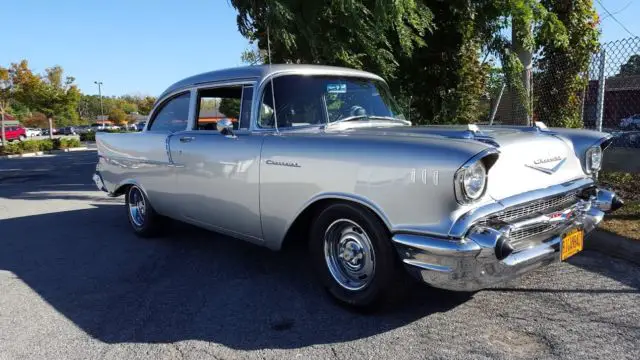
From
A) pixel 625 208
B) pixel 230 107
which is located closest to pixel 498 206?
pixel 230 107

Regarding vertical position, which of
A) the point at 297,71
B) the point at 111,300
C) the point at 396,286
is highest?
the point at 297,71

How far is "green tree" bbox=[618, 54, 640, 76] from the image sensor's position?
242 inches

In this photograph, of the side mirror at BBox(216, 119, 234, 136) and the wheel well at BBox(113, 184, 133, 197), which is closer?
Answer: the side mirror at BBox(216, 119, 234, 136)

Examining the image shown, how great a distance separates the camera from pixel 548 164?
10.5ft

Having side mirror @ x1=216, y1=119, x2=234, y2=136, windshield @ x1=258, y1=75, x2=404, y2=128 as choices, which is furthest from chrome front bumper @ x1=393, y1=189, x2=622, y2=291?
side mirror @ x1=216, y1=119, x2=234, y2=136

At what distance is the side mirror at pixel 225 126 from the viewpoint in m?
Result: 3.89

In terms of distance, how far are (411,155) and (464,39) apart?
20.1ft

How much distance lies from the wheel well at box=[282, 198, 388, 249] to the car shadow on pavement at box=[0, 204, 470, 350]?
39 centimetres

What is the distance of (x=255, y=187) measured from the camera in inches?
146

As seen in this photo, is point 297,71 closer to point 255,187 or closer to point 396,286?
point 255,187

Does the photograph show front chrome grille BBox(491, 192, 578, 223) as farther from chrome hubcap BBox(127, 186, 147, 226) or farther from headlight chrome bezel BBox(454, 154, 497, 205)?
chrome hubcap BBox(127, 186, 147, 226)

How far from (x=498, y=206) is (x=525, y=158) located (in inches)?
18.1

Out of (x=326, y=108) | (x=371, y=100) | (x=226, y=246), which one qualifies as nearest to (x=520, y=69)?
(x=371, y=100)

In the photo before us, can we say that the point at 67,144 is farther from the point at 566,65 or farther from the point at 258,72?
the point at 258,72
